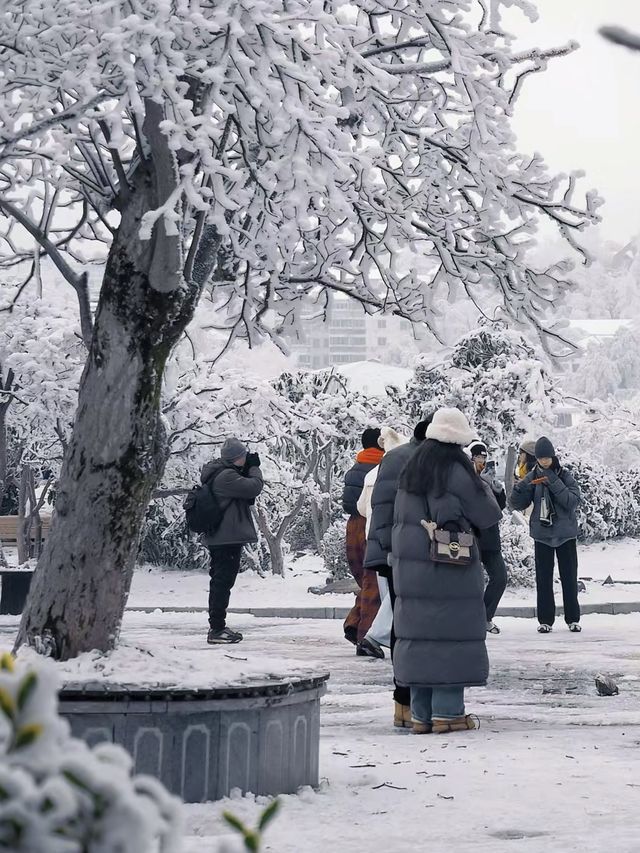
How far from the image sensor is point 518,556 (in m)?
20.2

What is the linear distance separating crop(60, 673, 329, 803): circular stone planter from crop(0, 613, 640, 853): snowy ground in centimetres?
12

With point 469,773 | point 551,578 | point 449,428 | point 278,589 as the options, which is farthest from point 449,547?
point 278,589

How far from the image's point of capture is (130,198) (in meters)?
6.09

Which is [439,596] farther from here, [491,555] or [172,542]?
[172,542]

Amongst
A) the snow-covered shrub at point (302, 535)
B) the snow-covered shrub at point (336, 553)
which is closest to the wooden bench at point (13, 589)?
the snow-covered shrub at point (336, 553)

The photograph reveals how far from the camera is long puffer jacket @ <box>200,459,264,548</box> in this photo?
1223 centimetres

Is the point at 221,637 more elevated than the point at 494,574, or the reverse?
the point at 494,574

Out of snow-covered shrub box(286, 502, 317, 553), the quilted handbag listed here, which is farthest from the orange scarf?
snow-covered shrub box(286, 502, 317, 553)

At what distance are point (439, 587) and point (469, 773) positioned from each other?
1.38 m

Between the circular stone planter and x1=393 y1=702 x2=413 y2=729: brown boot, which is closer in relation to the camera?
the circular stone planter

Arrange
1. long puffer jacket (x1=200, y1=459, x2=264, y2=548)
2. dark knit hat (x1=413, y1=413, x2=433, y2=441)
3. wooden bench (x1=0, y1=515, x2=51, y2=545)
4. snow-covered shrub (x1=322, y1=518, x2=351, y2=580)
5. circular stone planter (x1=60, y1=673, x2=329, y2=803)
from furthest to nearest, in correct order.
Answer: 1. wooden bench (x1=0, y1=515, x2=51, y2=545)
2. snow-covered shrub (x1=322, y1=518, x2=351, y2=580)
3. long puffer jacket (x1=200, y1=459, x2=264, y2=548)
4. dark knit hat (x1=413, y1=413, x2=433, y2=441)
5. circular stone planter (x1=60, y1=673, x2=329, y2=803)

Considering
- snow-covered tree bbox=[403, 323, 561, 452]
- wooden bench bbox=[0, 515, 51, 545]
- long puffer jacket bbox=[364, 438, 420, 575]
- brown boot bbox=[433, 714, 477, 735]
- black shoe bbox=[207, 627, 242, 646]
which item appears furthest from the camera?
wooden bench bbox=[0, 515, 51, 545]

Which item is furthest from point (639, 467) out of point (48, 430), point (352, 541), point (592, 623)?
point (352, 541)

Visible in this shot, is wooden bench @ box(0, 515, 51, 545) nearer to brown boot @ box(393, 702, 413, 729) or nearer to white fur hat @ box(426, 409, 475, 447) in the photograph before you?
brown boot @ box(393, 702, 413, 729)
